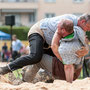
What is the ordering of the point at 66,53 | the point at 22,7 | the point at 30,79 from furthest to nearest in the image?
the point at 22,7
the point at 30,79
the point at 66,53

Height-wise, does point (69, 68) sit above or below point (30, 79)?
above

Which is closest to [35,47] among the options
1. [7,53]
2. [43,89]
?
[43,89]

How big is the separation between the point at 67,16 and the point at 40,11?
38152 mm

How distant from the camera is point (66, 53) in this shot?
536 centimetres

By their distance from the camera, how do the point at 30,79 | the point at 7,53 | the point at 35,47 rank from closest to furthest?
1. the point at 35,47
2. the point at 30,79
3. the point at 7,53

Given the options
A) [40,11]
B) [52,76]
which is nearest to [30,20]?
[40,11]

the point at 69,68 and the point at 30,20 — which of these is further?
the point at 30,20

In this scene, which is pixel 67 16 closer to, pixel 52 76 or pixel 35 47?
pixel 35 47

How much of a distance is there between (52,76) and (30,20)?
38.5 meters

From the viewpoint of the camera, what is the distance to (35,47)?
5707 mm

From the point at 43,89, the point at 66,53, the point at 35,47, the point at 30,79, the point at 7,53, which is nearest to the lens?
the point at 43,89

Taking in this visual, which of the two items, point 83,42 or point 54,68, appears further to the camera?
point 54,68

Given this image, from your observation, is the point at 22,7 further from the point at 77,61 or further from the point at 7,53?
the point at 77,61

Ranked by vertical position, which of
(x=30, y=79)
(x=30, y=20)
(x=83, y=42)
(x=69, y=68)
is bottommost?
(x=30, y=20)
